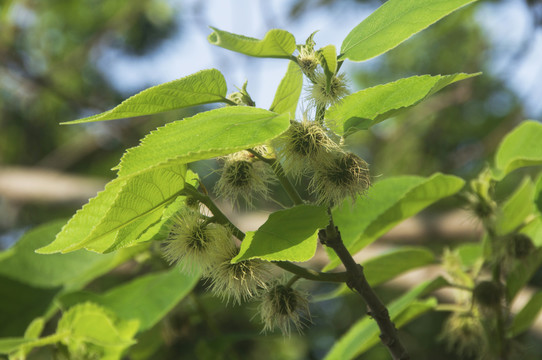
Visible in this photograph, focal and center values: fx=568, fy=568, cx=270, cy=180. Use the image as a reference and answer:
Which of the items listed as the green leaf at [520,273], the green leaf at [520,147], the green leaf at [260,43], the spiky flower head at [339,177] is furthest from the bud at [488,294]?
the green leaf at [260,43]

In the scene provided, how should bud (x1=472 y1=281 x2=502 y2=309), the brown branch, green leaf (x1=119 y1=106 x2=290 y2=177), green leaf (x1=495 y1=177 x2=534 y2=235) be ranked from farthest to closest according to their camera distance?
green leaf (x1=495 y1=177 x2=534 y2=235) → bud (x1=472 y1=281 x2=502 y2=309) → the brown branch → green leaf (x1=119 y1=106 x2=290 y2=177)

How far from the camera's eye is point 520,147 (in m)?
1.62

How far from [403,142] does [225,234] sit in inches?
162

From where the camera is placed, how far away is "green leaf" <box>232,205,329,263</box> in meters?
0.93

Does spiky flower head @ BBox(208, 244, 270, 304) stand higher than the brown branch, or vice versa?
spiky flower head @ BBox(208, 244, 270, 304)

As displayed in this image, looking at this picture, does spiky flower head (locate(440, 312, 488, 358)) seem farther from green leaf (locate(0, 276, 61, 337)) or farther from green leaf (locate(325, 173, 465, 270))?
→ green leaf (locate(0, 276, 61, 337))

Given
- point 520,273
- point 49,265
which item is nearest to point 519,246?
point 520,273

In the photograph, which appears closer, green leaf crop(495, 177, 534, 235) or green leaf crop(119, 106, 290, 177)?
green leaf crop(119, 106, 290, 177)

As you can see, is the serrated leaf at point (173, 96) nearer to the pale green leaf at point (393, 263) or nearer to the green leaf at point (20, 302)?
the pale green leaf at point (393, 263)

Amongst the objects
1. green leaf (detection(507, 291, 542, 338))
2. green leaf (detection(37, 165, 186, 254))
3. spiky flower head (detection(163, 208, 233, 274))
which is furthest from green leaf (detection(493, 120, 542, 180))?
green leaf (detection(37, 165, 186, 254))

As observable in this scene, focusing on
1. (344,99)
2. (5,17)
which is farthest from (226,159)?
(5,17)

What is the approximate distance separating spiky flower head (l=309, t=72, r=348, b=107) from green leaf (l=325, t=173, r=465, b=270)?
1.20 ft

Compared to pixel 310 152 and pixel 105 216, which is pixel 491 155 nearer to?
pixel 310 152

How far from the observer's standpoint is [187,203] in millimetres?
1034
